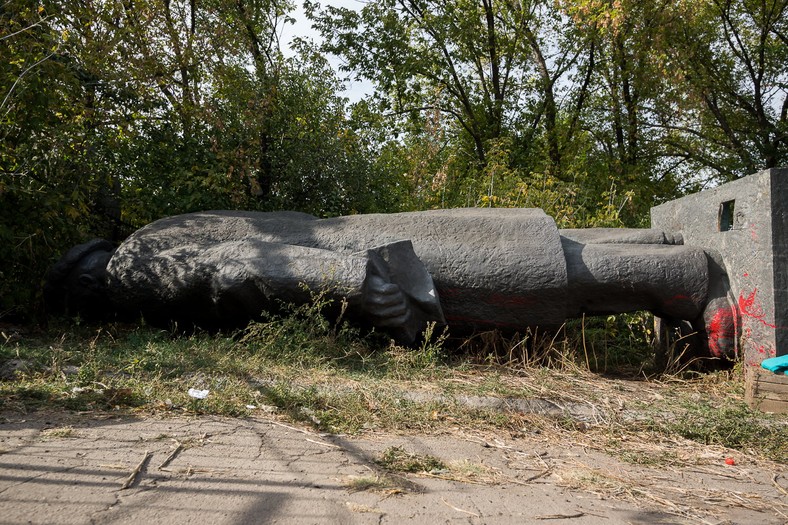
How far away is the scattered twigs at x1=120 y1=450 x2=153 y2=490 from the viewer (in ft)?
7.77

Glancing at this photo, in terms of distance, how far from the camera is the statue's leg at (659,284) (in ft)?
15.9

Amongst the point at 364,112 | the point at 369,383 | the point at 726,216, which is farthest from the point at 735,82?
the point at 369,383

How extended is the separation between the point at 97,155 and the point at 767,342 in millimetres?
6546

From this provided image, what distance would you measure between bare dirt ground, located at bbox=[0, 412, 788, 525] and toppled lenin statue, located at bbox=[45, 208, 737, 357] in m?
1.55

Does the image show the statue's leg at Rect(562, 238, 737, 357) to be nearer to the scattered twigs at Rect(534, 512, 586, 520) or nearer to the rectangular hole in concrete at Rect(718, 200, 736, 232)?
the rectangular hole in concrete at Rect(718, 200, 736, 232)

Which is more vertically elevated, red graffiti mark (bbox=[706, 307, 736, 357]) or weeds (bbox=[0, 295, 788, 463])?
red graffiti mark (bbox=[706, 307, 736, 357])

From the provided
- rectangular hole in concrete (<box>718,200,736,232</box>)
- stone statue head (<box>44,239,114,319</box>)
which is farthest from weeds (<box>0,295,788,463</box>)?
rectangular hole in concrete (<box>718,200,736,232</box>)

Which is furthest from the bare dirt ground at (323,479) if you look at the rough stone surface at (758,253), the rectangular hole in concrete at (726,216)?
the rectangular hole in concrete at (726,216)

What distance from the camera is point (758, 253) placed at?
14.9 feet

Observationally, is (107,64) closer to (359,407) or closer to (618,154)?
(359,407)

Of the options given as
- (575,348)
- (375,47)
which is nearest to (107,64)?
(575,348)

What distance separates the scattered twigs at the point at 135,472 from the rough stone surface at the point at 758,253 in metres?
3.74

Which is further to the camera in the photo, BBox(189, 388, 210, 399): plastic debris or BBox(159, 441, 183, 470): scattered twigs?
BBox(189, 388, 210, 399): plastic debris

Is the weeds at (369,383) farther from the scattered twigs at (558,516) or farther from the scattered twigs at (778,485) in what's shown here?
the scattered twigs at (558,516)
